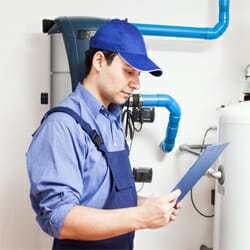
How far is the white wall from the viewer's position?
1637 millimetres

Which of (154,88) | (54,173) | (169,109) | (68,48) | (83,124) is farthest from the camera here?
(154,88)

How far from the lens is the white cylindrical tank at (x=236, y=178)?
47.3 inches

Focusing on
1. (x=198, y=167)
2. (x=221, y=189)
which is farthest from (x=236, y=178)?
(x=198, y=167)

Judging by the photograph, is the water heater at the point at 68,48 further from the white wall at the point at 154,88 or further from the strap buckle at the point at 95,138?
the strap buckle at the point at 95,138

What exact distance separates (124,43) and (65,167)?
41 cm

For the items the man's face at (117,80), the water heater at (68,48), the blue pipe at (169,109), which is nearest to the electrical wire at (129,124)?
the blue pipe at (169,109)

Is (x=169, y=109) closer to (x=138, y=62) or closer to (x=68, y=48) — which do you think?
(x=68, y=48)

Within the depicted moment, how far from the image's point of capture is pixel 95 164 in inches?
35.3

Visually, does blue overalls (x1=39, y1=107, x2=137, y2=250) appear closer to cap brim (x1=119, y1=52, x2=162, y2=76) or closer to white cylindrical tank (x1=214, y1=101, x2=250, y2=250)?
cap brim (x1=119, y1=52, x2=162, y2=76)

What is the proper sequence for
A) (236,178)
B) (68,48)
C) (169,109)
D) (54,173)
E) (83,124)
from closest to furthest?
→ (54,173), (83,124), (236,178), (68,48), (169,109)

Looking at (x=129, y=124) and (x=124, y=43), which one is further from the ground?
(x=124, y=43)

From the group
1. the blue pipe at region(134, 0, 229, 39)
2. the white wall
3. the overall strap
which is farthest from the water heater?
the overall strap

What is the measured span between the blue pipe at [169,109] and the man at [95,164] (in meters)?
0.43

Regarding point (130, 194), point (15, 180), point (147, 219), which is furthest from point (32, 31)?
point (147, 219)
